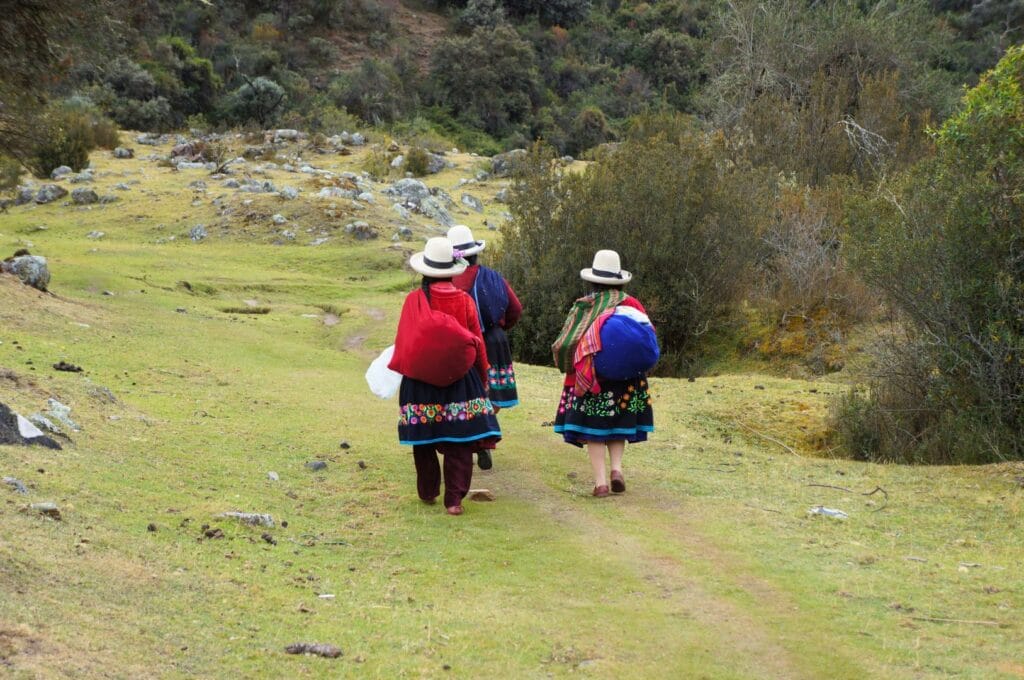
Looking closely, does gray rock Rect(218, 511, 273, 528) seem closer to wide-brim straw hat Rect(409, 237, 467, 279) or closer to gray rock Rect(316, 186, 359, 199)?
wide-brim straw hat Rect(409, 237, 467, 279)

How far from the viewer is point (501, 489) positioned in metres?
8.78

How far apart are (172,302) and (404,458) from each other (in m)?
9.57

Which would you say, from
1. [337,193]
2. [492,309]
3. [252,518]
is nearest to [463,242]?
[492,309]

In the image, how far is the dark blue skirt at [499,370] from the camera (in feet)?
30.5

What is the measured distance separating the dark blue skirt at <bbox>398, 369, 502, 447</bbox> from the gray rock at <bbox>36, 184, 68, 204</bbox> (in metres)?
22.8

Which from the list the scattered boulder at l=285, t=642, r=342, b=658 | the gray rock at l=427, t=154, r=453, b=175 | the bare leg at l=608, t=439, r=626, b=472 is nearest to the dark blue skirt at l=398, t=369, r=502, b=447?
the bare leg at l=608, t=439, r=626, b=472

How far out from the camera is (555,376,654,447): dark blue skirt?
8.54 m

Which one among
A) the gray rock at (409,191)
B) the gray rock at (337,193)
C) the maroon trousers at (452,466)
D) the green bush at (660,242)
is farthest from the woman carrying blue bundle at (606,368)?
the gray rock at (409,191)

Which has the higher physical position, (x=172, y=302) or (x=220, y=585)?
(x=220, y=585)

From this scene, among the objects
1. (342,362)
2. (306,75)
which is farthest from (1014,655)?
(306,75)

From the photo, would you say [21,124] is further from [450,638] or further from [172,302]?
[450,638]

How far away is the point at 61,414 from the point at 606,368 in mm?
4186

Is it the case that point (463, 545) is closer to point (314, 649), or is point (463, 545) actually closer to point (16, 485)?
point (314, 649)

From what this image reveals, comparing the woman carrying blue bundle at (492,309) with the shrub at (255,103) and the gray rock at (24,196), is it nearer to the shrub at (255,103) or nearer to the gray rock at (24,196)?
the gray rock at (24,196)
